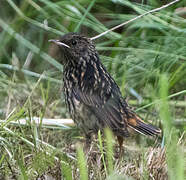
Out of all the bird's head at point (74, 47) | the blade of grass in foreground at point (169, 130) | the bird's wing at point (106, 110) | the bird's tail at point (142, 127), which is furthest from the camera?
the bird's head at point (74, 47)

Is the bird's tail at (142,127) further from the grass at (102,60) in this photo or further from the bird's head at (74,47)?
the bird's head at (74,47)

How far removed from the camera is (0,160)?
3812 millimetres

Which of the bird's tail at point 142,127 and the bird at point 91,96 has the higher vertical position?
the bird at point 91,96

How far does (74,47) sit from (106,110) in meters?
0.67

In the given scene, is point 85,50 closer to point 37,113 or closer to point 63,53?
point 63,53

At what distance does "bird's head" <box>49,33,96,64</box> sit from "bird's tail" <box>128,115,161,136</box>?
65 cm

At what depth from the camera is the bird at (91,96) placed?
4.39 meters

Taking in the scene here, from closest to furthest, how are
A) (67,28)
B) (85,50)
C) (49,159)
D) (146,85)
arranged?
(49,159) → (85,50) → (146,85) → (67,28)

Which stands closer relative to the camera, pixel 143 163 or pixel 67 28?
pixel 143 163

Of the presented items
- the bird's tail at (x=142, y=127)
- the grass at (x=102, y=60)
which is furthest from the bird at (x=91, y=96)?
the grass at (x=102, y=60)

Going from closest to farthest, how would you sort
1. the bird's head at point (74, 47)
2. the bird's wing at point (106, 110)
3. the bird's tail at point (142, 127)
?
the bird's wing at point (106, 110) < the bird's tail at point (142, 127) < the bird's head at point (74, 47)

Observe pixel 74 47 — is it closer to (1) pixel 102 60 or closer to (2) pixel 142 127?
(2) pixel 142 127

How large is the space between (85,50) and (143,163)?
1449mm

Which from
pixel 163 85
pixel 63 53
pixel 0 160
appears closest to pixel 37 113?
pixel 63 53
